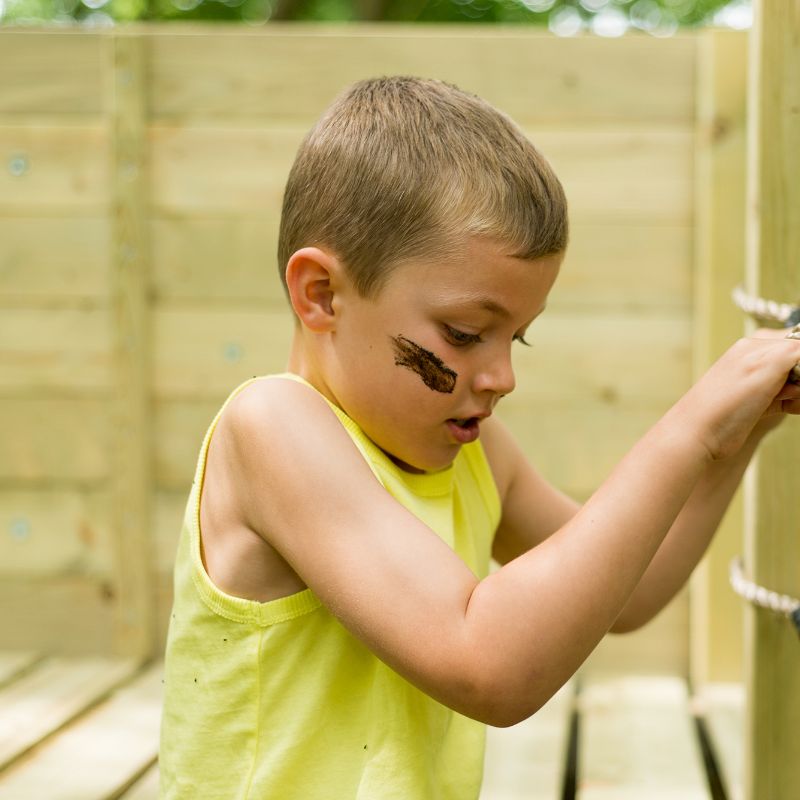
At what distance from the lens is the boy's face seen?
1075 mm

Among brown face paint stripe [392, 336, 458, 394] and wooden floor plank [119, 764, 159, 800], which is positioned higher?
brown face paint stripe [392, 336, 458, 394]

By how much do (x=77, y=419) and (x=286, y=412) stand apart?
175cm

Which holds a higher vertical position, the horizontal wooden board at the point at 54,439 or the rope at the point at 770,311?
the rope at the point at 770,311

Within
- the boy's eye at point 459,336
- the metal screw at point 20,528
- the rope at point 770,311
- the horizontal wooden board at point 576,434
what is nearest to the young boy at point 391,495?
the boy's eye at point 459,336

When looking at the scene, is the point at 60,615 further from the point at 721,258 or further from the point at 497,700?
the point at 497,700

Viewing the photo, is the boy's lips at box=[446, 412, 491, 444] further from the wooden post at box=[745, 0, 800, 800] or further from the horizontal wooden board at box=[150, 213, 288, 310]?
the horizontal wooden board at box=[150, 213, 288, 310]

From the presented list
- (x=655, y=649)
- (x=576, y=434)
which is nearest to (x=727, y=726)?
(x=655, y=649)

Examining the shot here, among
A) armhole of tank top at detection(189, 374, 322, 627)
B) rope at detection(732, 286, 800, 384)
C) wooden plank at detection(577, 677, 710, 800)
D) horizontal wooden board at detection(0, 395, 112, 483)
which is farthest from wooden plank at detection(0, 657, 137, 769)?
rope at detection(732, 286, 800, 384)

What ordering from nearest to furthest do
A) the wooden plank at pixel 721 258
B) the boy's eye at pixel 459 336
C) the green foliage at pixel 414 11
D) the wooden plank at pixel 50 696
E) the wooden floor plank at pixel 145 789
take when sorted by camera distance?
the boy's eye at pixel 459 336 < the wooden floor plank at pixel 145 789 < the wooden plank at pixel 50 696 < the wooden plank at pixel 721 258 < the green foliage at pixel 414 11

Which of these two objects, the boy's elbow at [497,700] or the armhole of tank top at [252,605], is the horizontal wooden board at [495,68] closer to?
the armhole of tank top at [252,605]

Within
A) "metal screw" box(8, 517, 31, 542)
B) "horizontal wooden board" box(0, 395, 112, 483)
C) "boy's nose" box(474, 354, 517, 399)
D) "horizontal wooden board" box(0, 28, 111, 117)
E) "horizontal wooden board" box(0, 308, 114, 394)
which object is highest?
"boy's nose" box(474, 354, 517, 399)

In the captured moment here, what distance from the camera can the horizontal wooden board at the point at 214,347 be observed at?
2.69 metres

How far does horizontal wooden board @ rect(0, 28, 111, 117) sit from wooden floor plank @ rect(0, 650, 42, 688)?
1.18 m

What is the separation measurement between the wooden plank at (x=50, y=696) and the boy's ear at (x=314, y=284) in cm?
120
